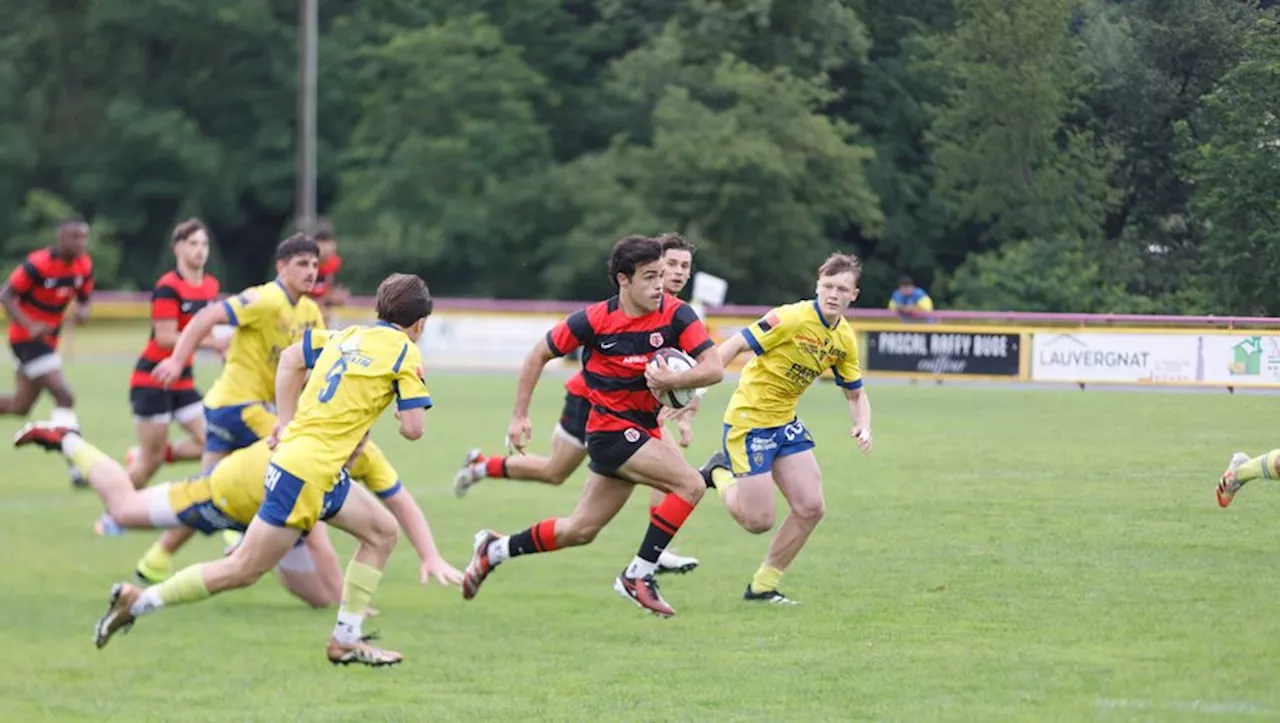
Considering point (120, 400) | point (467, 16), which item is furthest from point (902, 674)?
point (120, 400)

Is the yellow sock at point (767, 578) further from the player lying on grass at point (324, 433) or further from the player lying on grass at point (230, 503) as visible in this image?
the player lying on grass at point (324, 433)

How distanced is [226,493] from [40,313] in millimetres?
7477

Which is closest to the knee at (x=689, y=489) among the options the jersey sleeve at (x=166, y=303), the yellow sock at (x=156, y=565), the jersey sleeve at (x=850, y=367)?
the jersey sleeve at (x=850, y=367)

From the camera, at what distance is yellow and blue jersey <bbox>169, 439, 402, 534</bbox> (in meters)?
9.48

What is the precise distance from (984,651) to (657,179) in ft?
18.2

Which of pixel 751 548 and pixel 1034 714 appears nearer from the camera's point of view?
pixel 1034 714

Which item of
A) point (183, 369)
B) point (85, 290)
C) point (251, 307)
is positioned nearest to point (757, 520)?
point (251, 307)

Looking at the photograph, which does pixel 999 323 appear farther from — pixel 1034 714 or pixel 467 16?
pixel 467 16

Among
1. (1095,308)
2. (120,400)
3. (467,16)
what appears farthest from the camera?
(120,400)

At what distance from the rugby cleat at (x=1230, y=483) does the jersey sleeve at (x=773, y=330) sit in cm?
238

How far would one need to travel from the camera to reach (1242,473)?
26.6 feet

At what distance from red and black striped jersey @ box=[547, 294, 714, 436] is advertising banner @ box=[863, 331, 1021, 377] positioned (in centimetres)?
142

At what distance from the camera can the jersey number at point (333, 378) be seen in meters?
8.66

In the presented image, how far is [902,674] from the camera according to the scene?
809 centimetres
